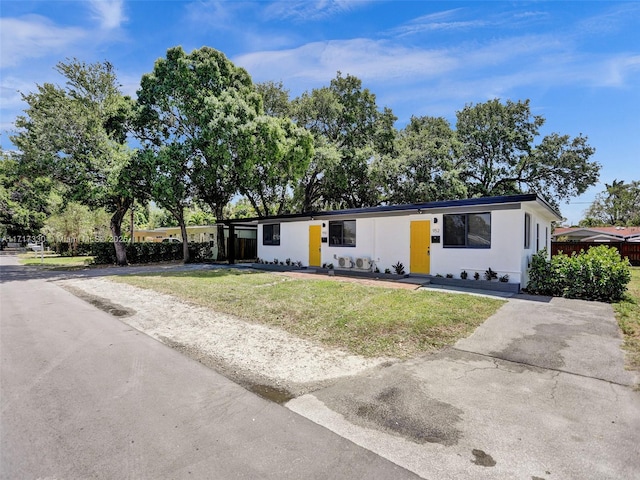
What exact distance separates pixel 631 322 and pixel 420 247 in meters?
6.11

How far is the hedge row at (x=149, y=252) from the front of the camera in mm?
20578

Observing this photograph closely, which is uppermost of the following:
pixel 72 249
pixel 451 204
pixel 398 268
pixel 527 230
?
pixel 451 204

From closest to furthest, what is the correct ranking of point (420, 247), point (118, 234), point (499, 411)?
point (499, 411), point (420, 247), point (118, 234)

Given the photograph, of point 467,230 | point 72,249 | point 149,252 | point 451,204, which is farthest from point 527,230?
point 72,249

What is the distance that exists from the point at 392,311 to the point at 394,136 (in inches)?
779

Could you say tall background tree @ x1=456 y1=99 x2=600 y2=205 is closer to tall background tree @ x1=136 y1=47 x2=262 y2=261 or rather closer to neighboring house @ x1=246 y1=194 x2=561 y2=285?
neighboring house @ x1=246 y1=194 x2=561 y2=285

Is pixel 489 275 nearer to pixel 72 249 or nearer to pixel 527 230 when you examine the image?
pixel 527 230

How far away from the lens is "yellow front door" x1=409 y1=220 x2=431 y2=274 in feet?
38.5

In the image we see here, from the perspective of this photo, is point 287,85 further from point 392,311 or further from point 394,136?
point 392,311

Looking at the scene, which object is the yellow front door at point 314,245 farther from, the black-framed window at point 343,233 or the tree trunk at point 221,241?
the tree trunk at point 221,241

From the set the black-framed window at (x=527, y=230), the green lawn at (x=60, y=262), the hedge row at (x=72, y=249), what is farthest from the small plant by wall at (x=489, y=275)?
the hedge row at (x=72, y=249)

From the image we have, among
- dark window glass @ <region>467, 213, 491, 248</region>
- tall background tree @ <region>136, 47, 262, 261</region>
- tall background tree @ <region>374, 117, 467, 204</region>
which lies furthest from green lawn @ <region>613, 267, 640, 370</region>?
tall background tree @ <region>136, 47, 262, 261</region>

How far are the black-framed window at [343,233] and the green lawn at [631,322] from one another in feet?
27.5

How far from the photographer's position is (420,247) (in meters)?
11.9
